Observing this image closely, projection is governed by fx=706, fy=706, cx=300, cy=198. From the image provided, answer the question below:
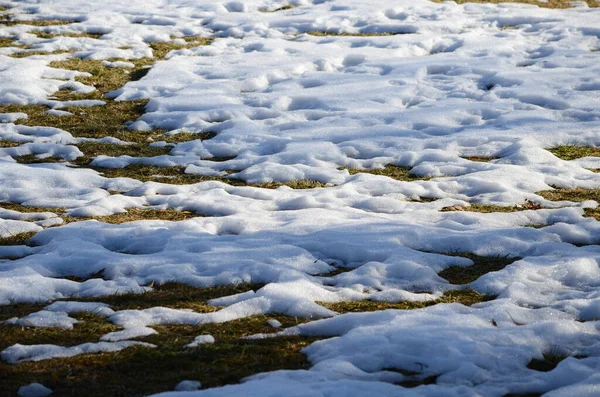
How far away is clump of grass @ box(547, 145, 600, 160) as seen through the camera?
751cm

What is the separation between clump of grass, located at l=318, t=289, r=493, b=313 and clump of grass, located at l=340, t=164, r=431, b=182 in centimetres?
251

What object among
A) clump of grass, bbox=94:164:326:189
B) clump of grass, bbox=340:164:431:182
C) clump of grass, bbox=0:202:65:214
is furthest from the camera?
clump of grass, bbox=340:164:431:182

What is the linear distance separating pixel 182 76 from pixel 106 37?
2.76 m

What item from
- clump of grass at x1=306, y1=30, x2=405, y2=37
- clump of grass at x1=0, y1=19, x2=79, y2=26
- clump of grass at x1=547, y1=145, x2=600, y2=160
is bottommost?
clump of grass at x1=547, y1=145, x2=600, y2=160

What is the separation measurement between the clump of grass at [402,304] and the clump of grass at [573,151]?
→ 11.3ft

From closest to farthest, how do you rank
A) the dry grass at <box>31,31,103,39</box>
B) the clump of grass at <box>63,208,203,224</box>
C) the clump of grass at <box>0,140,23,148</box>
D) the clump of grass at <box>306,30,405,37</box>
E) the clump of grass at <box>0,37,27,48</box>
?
the clump of grass at <box>63,208,203,224</box> → the clump of grass at <box>0,140,23,148</box> → the clump of grass at <box>0,37,27,48</box> → the dry grass at <box>31,31,103,39</box> → the clump of grass at <box>306,30,405,37</box>

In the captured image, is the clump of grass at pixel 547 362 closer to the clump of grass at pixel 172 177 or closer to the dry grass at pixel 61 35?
the clump of grass at pixel 172 177

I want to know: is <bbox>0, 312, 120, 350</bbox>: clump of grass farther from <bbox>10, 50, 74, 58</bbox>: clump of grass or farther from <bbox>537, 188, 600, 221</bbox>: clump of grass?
<bbox>10, 50, 74, 58</bbox>: clump of grass

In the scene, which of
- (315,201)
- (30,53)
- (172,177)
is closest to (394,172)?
(315,201)

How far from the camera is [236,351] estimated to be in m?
3.87

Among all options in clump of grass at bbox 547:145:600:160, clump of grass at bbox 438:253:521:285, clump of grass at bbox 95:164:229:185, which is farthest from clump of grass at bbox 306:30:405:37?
clump of grass at bbox 438:253:521:285

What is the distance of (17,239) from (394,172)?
368cm

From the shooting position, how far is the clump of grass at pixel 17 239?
17.7 ft

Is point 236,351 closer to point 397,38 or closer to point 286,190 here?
point 286,190
